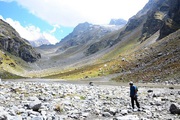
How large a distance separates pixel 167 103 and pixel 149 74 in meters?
62.0

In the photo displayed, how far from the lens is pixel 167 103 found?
31109mm

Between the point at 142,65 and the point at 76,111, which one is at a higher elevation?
the point at 142,65

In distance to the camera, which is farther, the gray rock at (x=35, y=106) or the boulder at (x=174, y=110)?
the boulder at (x=174, y=110)

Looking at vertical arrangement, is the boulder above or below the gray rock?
below

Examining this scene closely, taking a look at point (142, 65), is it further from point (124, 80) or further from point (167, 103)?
point (167, 103)

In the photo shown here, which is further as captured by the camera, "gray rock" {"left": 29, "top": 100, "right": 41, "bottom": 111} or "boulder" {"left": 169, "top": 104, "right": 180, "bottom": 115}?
"boulder" {"left": 169, "top": 104, "right": 180, "bottom": 115}

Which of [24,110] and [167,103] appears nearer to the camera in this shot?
[24,110]

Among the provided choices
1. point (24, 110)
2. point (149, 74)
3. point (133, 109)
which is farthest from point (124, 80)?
point (24, 110)

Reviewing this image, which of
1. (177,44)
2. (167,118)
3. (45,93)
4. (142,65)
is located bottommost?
(167,118)

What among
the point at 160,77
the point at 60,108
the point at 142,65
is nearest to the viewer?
the point at 60,108

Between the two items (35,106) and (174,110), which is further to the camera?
(174,110)

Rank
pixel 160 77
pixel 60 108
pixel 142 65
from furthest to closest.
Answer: pixel 142 65 < pixel 160 77 < pixel 60 108

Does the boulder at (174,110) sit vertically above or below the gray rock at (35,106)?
below

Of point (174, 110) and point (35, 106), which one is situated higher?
point (35, 106)
